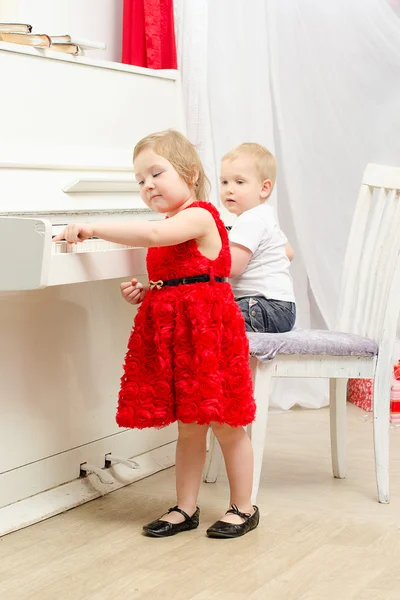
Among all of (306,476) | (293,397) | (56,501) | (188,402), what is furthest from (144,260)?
(293,397)

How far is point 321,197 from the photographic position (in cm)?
341

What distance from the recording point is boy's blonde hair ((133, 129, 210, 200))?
80.0 inches

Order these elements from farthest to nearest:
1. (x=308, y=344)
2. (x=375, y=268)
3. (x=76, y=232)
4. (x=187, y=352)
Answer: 1. (x=375, y=268)
2. (x=308, y=344)
3. (x=187, y=352)
4. (x=76, y=232)

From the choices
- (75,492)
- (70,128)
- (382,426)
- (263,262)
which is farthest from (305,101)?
(75,492)

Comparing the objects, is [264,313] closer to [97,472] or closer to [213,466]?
[213,466]

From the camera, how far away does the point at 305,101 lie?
335 cm

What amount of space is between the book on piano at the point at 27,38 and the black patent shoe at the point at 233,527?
115 centimetres

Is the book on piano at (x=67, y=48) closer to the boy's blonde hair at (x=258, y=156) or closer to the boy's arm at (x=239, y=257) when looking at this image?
the boy's blonde hair at (x=258, y=156)

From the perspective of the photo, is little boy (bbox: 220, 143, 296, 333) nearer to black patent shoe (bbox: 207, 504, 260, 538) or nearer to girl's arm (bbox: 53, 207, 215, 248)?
girl's arm (bbox: 53, 207, 215, 248)

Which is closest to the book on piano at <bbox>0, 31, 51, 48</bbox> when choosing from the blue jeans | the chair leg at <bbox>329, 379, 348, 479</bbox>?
the blue jeans

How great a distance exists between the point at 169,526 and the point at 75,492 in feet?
1.13

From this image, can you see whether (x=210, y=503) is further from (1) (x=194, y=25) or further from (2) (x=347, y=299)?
(1) (x=194, y=25)

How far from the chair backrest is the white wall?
3.89 feet

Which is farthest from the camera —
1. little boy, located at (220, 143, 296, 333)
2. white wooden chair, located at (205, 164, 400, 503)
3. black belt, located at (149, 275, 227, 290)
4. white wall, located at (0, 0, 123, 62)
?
white wall, located at (0, 0, 123, 62)
